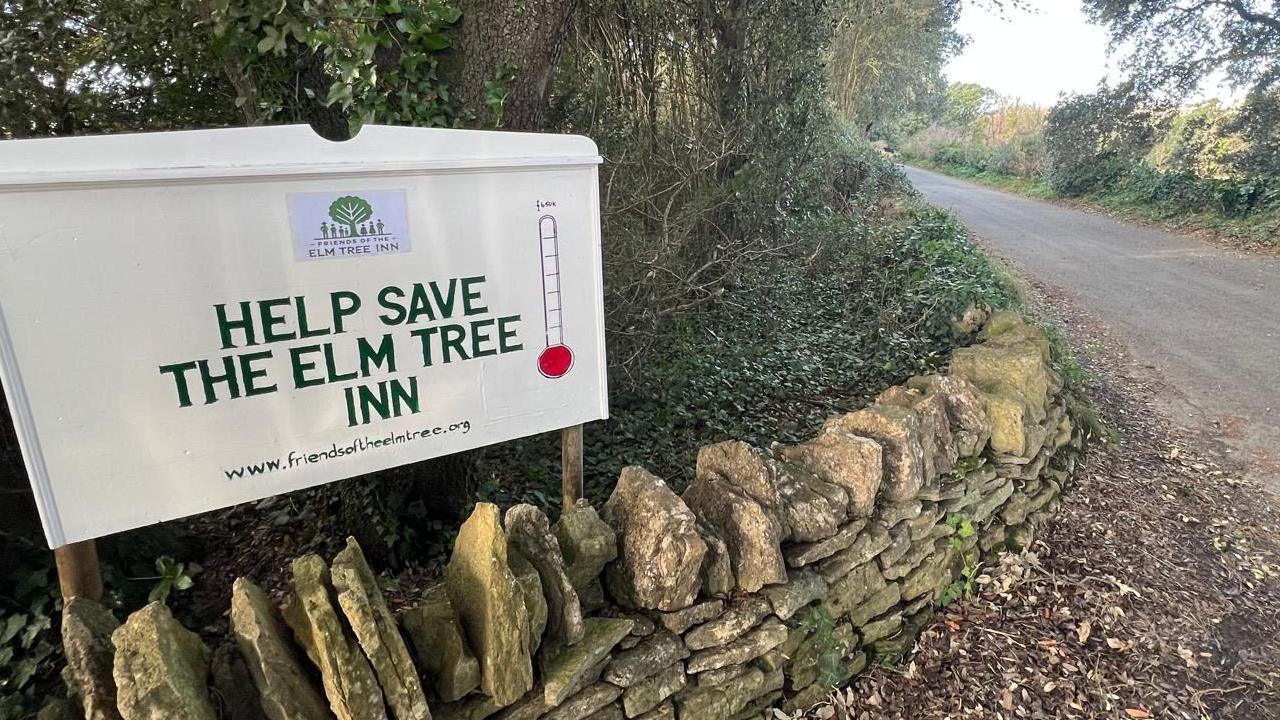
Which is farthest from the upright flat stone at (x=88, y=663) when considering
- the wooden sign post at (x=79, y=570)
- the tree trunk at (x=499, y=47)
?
the tree trunk at (x=499, y=47)

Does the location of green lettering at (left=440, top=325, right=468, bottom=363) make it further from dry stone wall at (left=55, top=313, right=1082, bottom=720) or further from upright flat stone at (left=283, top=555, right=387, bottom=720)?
upright flat stone at (left=283, top=555, right=387, bottom=720)

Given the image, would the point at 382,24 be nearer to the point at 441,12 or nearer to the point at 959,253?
the point at 441,12

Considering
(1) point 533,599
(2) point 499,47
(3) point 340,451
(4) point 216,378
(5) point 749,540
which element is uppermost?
(2) point 499,47

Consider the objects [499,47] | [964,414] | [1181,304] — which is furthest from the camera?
[1181,304]

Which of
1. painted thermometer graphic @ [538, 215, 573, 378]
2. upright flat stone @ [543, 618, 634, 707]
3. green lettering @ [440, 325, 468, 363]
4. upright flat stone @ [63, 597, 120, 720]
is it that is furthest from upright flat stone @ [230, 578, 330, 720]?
painted thermometer graphic @ [538, 215, 573, 378]

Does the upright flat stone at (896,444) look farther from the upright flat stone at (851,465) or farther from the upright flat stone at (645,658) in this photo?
the upright flat stone at (645,658)

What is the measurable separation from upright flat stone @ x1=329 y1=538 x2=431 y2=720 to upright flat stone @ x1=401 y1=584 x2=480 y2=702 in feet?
0.37

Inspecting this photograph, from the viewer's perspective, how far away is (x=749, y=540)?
2584 millimetres

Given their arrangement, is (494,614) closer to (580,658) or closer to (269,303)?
(580,658)

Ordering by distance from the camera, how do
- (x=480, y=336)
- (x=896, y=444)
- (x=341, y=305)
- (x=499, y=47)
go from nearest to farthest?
(x=341, y=305)
(x=480, y=336)
(x=499, y=47)
(x=896, y=444)

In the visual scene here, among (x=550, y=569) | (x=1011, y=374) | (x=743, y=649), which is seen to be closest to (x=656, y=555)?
(x=550, y=569)

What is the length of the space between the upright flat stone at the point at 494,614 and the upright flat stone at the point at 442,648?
0.04 metres

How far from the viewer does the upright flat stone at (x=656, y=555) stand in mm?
2361

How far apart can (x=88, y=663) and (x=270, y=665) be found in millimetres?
415
